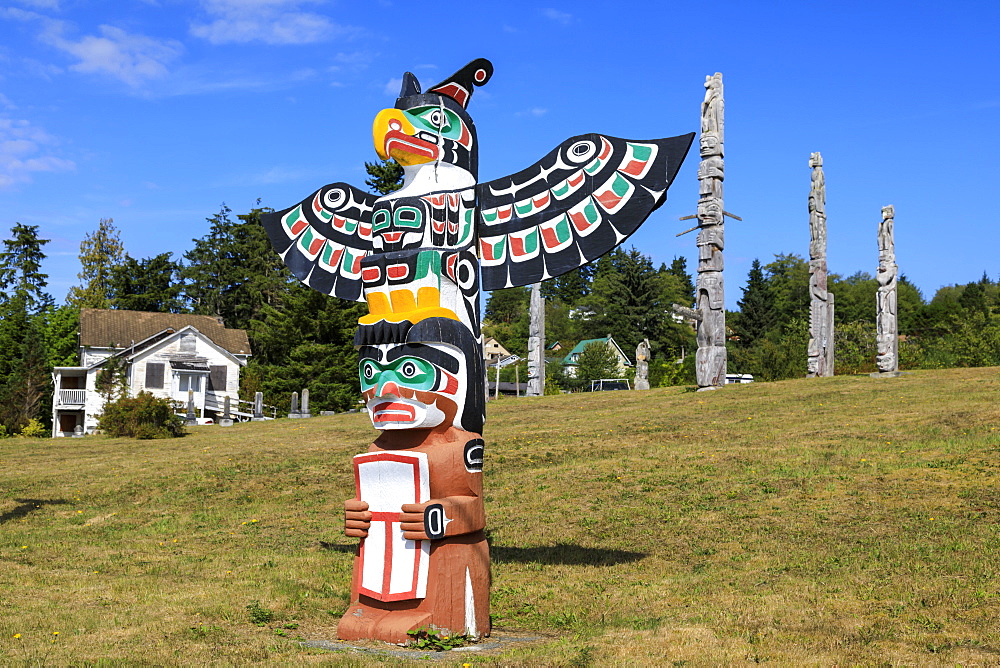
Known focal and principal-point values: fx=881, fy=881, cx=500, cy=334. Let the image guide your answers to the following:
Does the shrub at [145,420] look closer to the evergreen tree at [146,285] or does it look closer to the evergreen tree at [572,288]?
the evergreen tree at [146,285]

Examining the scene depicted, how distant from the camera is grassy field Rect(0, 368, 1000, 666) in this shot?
7.52 meters

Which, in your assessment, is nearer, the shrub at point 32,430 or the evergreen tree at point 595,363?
the shrub at point 32,430

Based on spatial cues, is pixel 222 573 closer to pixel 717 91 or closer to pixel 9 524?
pixel 9 524

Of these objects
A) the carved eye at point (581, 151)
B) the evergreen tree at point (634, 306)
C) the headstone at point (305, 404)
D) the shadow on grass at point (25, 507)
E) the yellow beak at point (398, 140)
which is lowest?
the shadow on grass at point (25, 507)

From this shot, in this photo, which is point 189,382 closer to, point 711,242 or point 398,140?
point 711,242

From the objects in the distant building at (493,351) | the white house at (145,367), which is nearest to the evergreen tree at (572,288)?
the distant building at (493,351)

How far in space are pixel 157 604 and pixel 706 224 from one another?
20337mm

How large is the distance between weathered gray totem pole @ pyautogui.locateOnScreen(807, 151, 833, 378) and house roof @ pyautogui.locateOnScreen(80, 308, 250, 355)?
1257 inches

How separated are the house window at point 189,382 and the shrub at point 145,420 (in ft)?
51.6

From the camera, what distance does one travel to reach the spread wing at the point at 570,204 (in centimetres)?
807

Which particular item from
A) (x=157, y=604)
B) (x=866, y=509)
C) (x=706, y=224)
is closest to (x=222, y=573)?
(x=157, y=604)

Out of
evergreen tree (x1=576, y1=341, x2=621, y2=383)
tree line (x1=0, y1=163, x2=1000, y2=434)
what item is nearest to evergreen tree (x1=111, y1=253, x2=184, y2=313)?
tree line (x1=0, y1=163, x2=1000, y2=434)

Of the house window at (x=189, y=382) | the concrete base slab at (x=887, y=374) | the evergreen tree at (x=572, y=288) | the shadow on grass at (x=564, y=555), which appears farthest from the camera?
the evergreen tree at (x=572, y=288)

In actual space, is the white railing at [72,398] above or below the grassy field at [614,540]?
above
